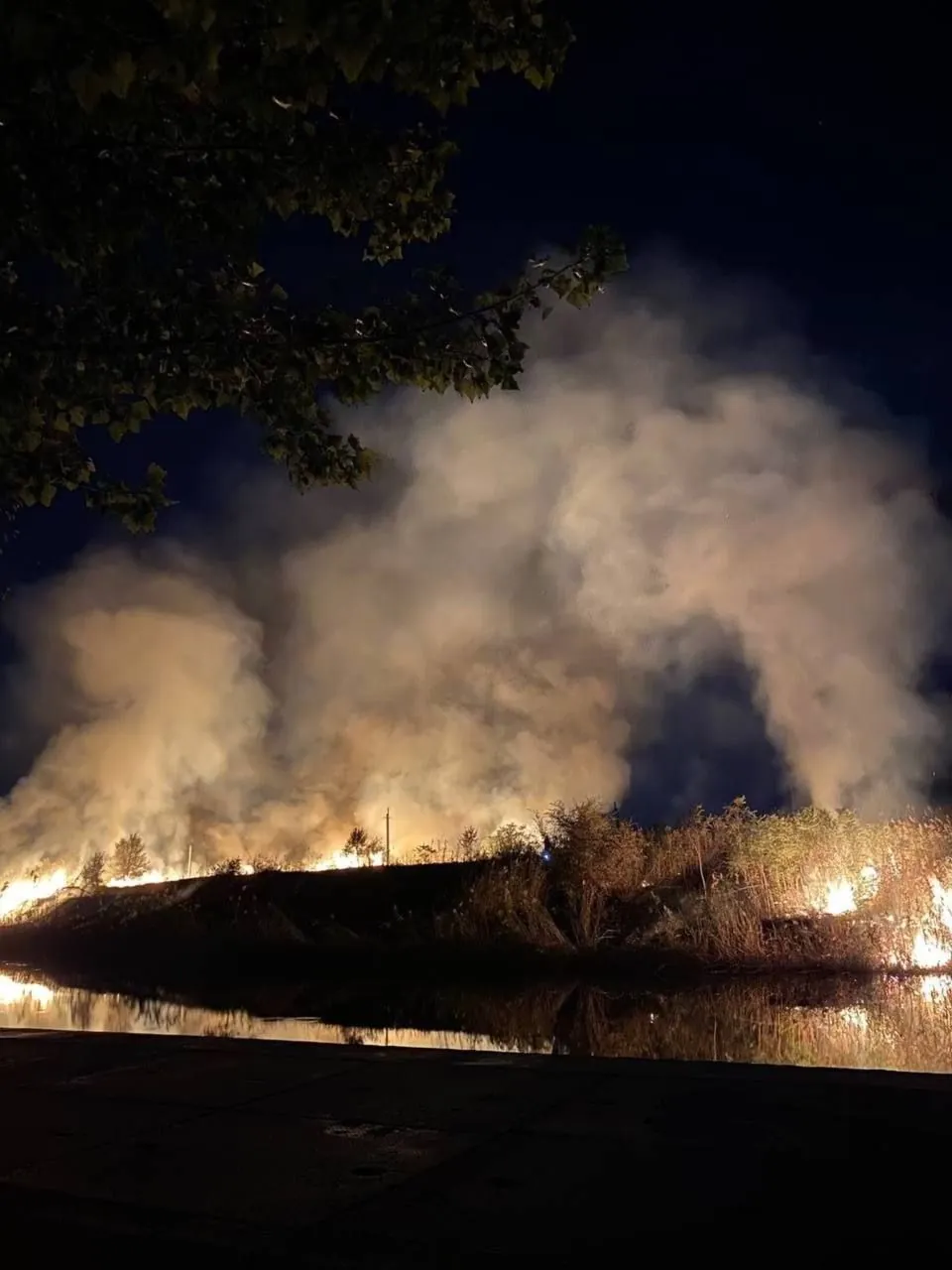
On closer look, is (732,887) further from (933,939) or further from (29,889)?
(29,889)

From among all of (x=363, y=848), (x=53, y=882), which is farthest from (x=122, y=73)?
(x=53, y=882)

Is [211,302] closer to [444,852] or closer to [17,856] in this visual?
[444,852]

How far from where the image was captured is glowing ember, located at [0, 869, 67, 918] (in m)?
35.2

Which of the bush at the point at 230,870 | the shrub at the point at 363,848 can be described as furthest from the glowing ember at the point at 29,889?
the shrub at the point at 363,848

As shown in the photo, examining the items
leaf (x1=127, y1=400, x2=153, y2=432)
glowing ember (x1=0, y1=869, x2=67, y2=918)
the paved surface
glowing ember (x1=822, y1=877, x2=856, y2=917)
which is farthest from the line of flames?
glowing ember (x1=0, y1=869, x2=67, y2=918)

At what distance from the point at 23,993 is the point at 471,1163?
579 inches

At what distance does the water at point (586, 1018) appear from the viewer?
9.66 m

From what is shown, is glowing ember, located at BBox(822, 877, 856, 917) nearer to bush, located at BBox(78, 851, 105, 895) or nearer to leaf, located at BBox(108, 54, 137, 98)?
leaf, located at BBox(108, 54, 137, 98)

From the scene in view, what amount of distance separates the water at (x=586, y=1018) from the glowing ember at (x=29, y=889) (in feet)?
67.4

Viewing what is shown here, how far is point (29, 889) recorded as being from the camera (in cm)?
3659

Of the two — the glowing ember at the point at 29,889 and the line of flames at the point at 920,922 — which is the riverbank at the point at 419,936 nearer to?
the line of flames at the point at 920,922

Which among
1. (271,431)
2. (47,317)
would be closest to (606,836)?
(271,431)

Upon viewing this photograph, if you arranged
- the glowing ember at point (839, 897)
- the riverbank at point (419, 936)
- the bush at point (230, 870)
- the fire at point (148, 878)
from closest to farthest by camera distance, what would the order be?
the riverbank at point (419, 936) < the glowing ember at point (839, 897) < the bush at point (230, 870) < the fire at point (148, 878)

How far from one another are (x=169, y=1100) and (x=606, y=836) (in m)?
14.3
